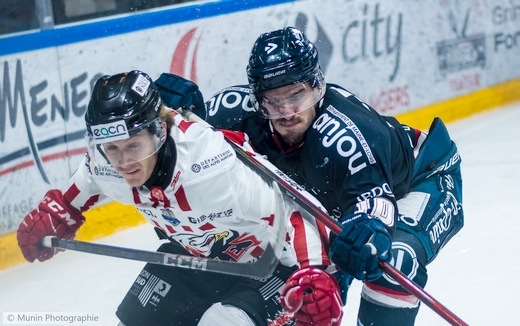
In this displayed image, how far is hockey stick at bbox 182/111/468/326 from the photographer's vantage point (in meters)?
2.70

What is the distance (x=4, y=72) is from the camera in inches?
176

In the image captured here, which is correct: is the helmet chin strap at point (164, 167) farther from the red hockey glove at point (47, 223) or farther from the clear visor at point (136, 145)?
the red hockey glove at point (47, 223)

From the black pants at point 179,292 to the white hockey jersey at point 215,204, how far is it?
0.30ft

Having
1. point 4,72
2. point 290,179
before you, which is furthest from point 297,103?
point 4,72

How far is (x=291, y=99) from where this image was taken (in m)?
2.89

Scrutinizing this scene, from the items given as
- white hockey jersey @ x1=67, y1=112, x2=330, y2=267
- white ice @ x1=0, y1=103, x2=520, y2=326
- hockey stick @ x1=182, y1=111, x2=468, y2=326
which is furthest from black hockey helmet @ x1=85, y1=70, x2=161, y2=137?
white ice @ x1=0, y1=103, x2=520, y2=326

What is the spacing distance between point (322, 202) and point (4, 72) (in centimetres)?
203

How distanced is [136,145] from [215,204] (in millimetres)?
249

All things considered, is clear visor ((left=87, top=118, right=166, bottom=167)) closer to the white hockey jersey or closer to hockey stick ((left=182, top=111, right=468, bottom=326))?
the white hockey jersey

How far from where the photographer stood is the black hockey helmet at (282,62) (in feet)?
9.43

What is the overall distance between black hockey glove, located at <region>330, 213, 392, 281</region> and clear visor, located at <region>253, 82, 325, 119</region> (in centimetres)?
42

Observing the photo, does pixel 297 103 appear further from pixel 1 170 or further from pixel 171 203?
pixel 1 170

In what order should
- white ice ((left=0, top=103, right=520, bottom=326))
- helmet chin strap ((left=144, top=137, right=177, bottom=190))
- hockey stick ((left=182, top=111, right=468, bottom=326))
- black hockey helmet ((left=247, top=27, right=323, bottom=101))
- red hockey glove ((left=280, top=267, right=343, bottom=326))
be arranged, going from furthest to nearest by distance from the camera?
white ice ((left=0, top=103, right=520, bottom=326)) < black hockey helmet ((left=247, top=27, right=323, bottom=101)) < hockey stick ((left=182, top=111, right=468, bottom=326)) < helmet chin strap ((left=144, top=137, right=177, bottom=190)) < red hockey glove ((left=280, top=267, right=343, bottom=326))

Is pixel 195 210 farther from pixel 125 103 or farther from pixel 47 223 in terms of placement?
pixel 47 223
